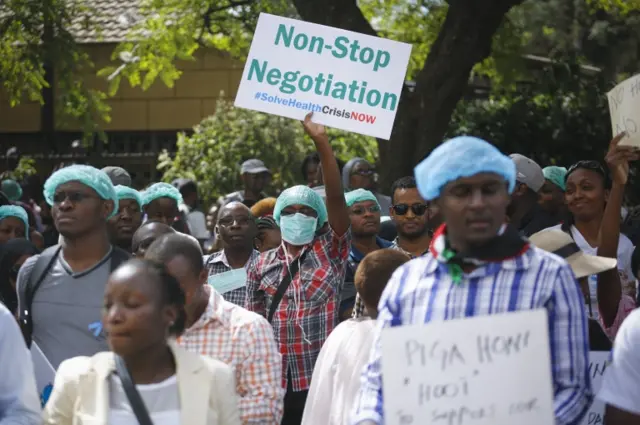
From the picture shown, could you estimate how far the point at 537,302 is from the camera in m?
3.94

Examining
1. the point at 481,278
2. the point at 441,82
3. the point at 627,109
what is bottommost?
the point at 481,278

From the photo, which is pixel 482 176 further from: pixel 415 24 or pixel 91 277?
pixel 415 24

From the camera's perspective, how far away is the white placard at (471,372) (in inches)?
150

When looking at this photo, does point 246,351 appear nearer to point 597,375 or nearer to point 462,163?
point 462,163

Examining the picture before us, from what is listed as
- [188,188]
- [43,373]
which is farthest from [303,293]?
[188,188]

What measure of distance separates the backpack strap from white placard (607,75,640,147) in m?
3.35

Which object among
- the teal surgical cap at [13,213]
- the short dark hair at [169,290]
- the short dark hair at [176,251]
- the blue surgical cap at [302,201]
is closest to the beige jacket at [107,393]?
the short dark hair at [169,290]

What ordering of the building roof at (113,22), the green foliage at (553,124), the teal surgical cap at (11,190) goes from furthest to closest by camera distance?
1. the building roof at (113,22)
2. the green foliage at (553,124)
3. the teal surgical cap at (11,190)

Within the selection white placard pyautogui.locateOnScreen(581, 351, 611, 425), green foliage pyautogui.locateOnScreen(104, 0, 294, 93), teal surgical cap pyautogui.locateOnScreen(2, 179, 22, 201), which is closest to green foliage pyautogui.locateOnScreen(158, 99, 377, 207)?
green foliage pyautogui.locateOnScreen(104, 0, 294, 93)

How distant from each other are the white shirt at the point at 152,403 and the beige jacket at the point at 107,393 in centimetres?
3

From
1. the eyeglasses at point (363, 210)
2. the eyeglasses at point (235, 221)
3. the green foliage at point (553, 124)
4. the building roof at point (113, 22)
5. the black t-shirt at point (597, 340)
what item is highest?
the building roof at point (113, 22)

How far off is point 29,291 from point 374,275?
1.55 m

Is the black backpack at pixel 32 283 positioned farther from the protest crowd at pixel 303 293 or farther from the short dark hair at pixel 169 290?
the short dark hair at pixel 169 290

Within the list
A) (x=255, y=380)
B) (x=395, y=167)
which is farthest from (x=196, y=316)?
(x=395, y=167)
